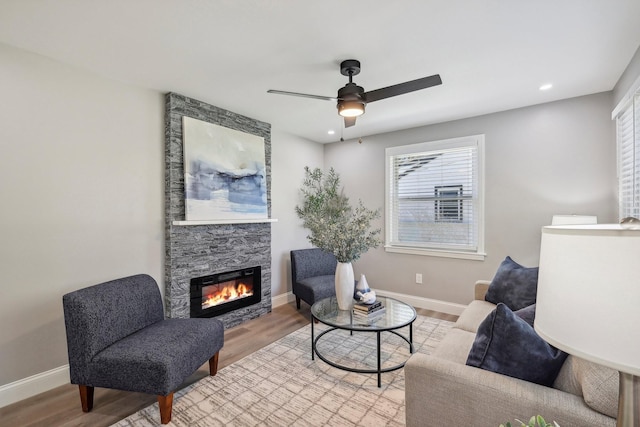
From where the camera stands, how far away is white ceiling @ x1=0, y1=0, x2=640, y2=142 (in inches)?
73.2

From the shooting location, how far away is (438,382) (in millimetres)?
1474

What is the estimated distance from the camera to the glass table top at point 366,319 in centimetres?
250

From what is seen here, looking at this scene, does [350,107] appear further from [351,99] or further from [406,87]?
[406,87]

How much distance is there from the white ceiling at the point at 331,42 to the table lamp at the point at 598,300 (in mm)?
1711

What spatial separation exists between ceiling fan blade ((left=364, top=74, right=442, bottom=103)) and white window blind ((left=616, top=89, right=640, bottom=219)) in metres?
1.50

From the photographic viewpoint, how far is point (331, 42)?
2.21 meters

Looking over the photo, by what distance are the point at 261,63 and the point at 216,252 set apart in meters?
2.12

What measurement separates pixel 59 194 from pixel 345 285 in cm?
256

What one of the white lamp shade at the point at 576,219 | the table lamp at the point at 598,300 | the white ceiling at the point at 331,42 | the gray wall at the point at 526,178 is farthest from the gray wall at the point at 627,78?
the table lamp at the point at 598,300

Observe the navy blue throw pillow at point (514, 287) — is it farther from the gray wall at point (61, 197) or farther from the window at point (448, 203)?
the gray wall at point (61, 197)

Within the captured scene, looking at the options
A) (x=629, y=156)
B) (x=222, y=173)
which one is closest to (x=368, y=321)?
(x=222, y=173)

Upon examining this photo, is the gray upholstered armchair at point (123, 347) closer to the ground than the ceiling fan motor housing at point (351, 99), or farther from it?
closer to the ground

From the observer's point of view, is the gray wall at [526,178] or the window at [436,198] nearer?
the gray wall at [526,178]

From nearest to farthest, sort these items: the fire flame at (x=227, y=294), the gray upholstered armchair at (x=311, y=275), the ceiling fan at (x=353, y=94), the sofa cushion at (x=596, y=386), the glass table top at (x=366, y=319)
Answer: the sofa cushion at (x=596, y=386), the ceiling fan at (x=353, y=94), the glass table top at (x=366, y=319), the fire flame at (x=227, y=294), the gray upholstered armchair at (x=311, y=275)
